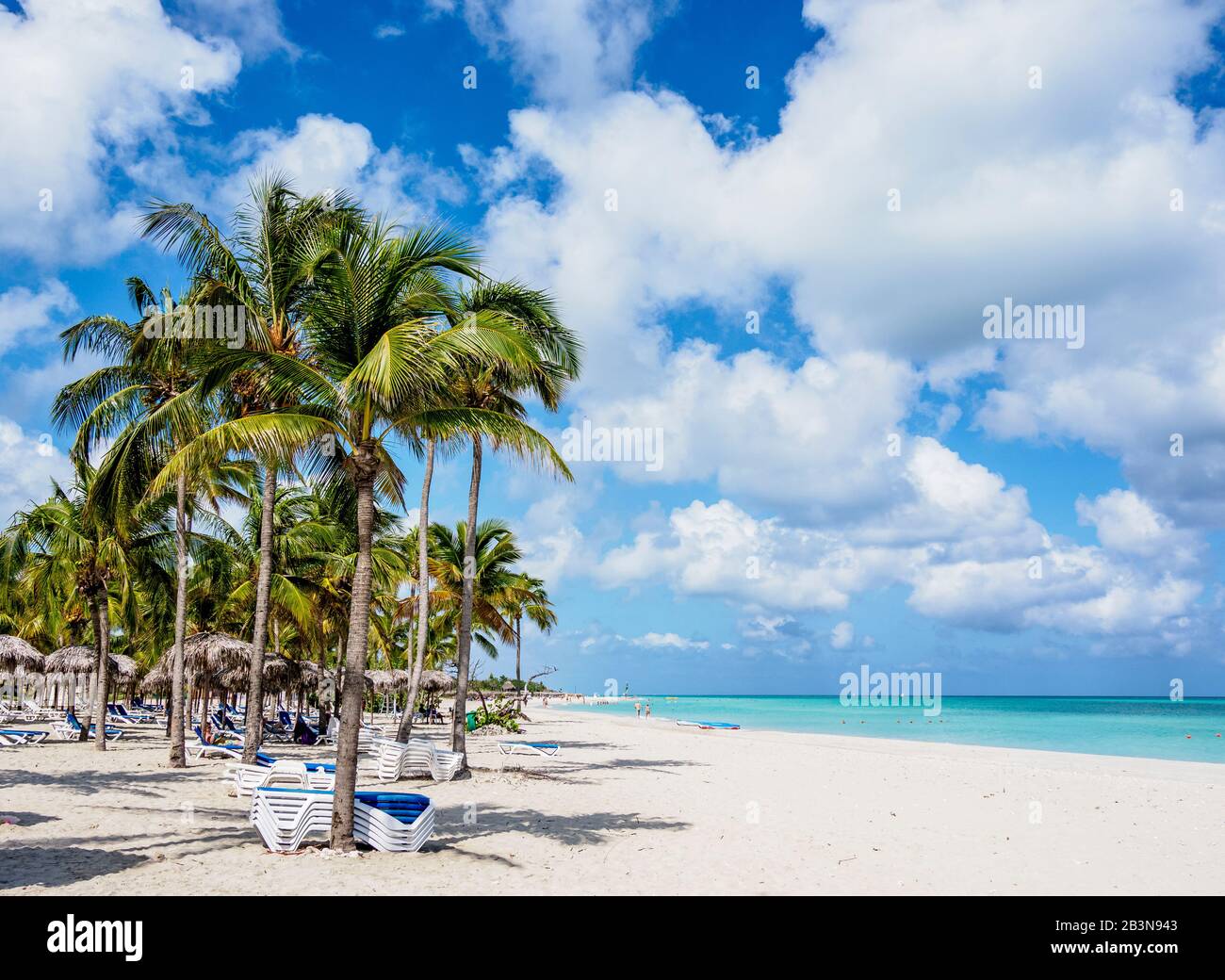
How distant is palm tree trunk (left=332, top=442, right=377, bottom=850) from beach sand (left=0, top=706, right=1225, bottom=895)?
1.59ft

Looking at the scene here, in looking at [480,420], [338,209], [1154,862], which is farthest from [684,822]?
[338,209]

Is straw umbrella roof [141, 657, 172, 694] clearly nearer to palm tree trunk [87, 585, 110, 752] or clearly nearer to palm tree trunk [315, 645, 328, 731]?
palm tree trunk [87, 585, 110, 752]

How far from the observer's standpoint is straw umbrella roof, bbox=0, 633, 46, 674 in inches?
1029

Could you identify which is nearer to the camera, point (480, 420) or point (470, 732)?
point (480, 420)

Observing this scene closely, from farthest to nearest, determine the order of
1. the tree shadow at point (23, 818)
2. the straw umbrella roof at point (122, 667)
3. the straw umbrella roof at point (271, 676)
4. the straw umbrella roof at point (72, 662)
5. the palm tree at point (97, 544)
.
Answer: the straw umbrella roof at point (122, 667) → the straw umbrella roof at point (72, 662) → the straw umbrella roof at point (271, 676) → the palm tree at point (97, 544) → the tree shadow at point (23, 818)

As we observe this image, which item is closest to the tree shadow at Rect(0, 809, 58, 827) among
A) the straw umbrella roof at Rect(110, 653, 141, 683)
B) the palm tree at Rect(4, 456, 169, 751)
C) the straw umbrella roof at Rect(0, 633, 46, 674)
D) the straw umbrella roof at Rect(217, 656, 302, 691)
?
the palm tree at Rect(4, 456, 169, 751)

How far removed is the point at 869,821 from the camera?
12.2 meters

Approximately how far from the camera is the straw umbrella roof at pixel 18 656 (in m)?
26.1

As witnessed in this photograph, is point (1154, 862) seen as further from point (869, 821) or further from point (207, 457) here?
point (207, 457)

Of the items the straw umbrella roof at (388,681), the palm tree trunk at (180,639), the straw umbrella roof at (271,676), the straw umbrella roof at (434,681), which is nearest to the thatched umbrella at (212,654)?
the straw umbrella roof at (271,676)

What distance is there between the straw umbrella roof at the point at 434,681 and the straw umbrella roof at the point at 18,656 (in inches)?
492

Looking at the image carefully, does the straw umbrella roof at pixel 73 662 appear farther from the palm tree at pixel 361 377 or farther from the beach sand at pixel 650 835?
the palm tree at pixel 361 377
